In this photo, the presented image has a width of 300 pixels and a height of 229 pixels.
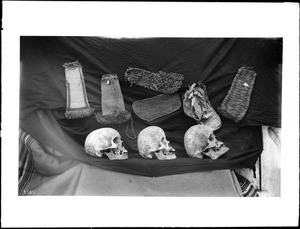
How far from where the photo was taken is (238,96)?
405 centimetres

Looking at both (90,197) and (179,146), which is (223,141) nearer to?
(179,146)

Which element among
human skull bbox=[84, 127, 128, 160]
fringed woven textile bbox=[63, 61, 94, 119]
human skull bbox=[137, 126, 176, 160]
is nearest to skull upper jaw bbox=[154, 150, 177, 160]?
human skull bbox=[137, 126, 176, 160]

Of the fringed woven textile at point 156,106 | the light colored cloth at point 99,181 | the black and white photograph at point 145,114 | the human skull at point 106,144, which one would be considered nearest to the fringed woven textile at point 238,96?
the black and white photograph at point 145,114

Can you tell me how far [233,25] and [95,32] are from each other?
1.35m

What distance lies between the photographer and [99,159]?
12.8 ft

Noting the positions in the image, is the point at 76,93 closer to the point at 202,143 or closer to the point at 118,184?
the point at 118,184

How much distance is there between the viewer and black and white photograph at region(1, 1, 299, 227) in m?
3.86

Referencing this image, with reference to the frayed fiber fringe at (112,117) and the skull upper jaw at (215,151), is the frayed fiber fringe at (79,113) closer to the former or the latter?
the frayed fiber fringe at (112,117)

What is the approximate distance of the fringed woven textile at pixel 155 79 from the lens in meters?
3.96

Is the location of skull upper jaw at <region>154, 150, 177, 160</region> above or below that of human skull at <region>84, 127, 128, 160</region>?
below

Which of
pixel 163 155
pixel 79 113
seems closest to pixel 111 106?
pixel 79 113

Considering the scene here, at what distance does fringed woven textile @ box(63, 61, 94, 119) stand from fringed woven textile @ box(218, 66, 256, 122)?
4.49 feet

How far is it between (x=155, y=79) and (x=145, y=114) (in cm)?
37

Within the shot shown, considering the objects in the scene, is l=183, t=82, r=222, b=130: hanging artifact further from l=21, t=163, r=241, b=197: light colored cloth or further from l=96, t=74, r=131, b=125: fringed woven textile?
l=96, t=74, r=131, b=125: fringed woven textile
